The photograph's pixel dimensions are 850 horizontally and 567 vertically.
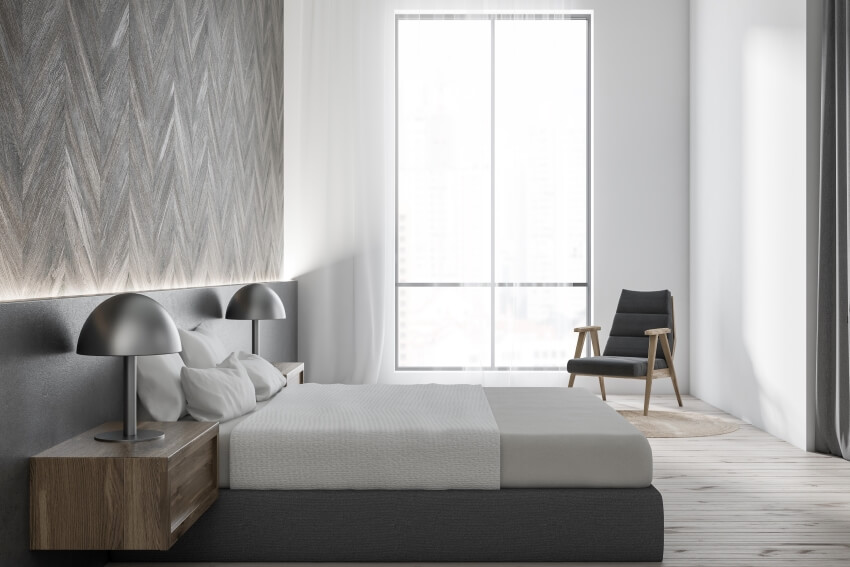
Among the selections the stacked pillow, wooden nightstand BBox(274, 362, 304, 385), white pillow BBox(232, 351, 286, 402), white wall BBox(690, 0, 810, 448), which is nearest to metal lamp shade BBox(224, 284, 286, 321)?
wooden nightstand BBox(274, 362, 304, 385)

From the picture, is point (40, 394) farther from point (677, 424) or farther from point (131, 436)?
point (677, 424)

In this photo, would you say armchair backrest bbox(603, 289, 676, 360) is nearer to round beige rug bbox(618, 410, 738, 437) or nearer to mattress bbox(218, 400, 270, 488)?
round beige rug bbox(618, 410, 738, 437)

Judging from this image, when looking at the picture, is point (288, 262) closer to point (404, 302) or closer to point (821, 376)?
point (404, 302)

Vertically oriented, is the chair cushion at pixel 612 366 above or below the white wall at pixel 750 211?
below

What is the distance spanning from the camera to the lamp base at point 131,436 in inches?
91.2

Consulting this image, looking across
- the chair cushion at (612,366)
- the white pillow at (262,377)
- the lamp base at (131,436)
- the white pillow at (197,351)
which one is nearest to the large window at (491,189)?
the chair cushion at (612,366)

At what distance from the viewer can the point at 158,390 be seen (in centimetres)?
274

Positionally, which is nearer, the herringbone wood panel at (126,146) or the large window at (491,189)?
the herringbone wood panel at (126,146)

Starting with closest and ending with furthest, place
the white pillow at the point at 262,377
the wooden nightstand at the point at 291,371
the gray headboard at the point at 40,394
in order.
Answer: the gray headboard at the point at 40,394
the white pillow at the point at 262,377
the wooden nightstand at the point at 291,371

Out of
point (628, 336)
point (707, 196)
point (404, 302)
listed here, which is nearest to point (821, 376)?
point (628, 336)

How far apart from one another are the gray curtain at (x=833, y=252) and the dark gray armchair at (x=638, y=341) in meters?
1.24

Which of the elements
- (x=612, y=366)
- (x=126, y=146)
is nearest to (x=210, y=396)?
(x=126, y=146)

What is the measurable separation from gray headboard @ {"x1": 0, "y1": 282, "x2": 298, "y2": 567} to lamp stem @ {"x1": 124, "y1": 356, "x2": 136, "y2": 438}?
0.58 ft

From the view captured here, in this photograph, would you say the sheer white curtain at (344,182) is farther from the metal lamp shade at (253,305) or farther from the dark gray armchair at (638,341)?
the metal lamp shade at (253,305)
